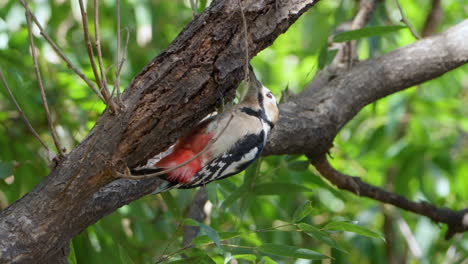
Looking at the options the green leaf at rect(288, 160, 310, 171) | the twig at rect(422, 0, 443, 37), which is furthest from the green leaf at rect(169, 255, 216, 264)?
the twig at rect(422, 0, 443, 37)

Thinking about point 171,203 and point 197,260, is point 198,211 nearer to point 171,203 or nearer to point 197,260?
point 171,203

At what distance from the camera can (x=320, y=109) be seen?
7.54 ft

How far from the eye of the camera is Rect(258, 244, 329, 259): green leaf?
6.05 ft

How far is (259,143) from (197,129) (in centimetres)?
21

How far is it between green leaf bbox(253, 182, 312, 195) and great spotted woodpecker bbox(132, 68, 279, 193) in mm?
339

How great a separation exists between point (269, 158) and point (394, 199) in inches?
20.6

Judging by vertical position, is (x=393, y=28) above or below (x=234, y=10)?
below

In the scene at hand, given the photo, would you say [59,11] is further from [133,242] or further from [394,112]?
[394,112]

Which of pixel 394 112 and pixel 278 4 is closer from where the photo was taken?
pixel 278 4

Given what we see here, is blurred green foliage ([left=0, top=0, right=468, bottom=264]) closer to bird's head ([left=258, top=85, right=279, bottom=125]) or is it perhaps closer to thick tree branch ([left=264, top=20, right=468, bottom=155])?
thick tree branch ([left=264, top=20, right=468, bottom=155])

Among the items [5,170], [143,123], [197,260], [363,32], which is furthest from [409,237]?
[143,123]

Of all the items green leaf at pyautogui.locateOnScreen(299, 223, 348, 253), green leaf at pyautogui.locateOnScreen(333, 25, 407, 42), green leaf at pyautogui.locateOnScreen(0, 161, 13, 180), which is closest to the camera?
green leaf at pyautogui.locateOnScreen(299, 223, 348, 253)

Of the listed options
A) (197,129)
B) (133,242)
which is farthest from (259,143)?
(133,242)

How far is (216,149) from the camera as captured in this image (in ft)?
5.90
